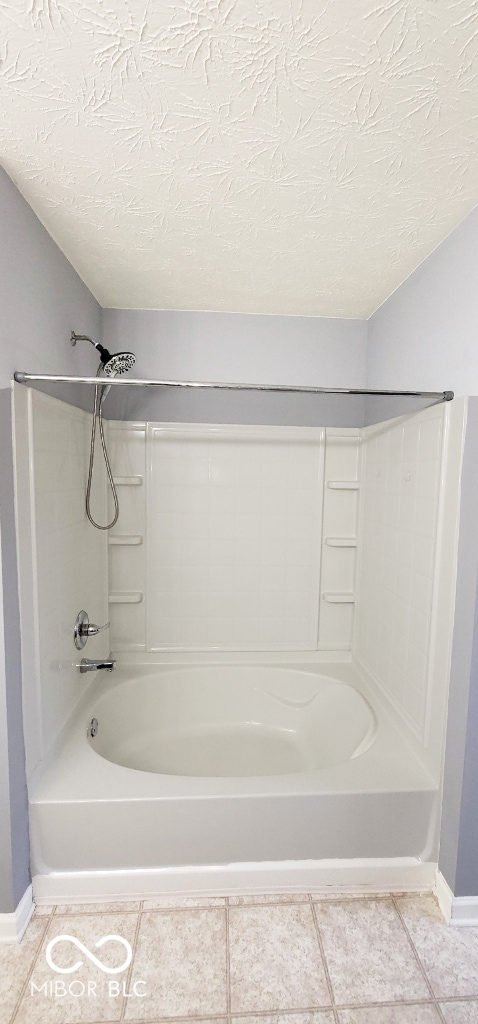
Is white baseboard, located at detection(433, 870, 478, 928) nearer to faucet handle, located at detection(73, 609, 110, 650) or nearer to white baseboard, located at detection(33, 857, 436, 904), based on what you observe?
white baseboard, located at detection(33, 857, 436, 904)

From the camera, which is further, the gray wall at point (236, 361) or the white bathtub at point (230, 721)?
the gray wall at point (236, 361)

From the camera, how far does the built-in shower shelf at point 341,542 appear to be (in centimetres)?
220

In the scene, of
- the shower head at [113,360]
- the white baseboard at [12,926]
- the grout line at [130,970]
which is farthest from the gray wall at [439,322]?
the white baseboard at [12,926]

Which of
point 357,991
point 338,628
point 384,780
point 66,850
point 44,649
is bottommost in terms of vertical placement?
point 357,991

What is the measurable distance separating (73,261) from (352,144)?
107 centimetres

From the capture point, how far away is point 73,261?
1612 millimetres

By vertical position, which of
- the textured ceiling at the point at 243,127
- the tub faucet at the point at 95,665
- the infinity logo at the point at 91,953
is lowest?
the infinity logo at the point at 91,953

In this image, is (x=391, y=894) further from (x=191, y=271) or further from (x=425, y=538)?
(x=191, y=271)

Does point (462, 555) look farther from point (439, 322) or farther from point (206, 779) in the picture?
point (206, 779)

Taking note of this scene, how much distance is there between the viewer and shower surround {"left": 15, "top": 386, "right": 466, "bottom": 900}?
1353 millimetres

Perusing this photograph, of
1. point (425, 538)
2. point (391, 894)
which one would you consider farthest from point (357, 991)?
point (425, 538)

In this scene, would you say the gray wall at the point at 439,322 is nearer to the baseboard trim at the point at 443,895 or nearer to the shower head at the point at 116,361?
the shower head at the point at 116,361

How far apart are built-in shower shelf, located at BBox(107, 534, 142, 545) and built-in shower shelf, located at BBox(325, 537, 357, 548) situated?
0.95 metres

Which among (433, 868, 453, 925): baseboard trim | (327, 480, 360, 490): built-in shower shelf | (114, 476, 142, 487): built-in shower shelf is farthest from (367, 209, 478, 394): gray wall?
(433, 868, 453, 925): baseboard trim
